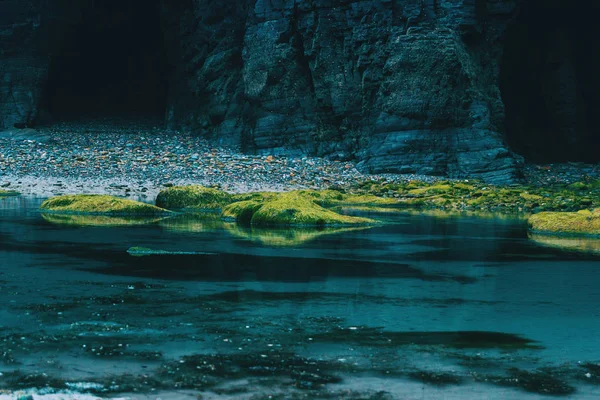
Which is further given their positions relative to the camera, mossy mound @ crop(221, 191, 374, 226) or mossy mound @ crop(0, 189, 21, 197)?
mossy mound @ crop(0, 189, 21, 197)

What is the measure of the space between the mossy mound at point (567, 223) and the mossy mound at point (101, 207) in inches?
395

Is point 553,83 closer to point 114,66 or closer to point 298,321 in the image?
point 114,66

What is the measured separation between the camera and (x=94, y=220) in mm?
19875

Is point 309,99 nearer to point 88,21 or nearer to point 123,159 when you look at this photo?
point 123,159

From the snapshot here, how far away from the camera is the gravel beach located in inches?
1258

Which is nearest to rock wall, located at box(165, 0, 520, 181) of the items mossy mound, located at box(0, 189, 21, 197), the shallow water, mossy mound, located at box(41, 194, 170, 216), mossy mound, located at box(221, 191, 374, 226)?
mossy mound, located at box(0, 189, 21, 197)

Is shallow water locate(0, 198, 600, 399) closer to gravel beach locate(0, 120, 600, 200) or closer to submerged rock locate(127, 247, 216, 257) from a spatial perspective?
submerged rock locate(127, 247, 216, 257)

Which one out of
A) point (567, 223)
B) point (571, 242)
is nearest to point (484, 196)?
point (567, 223)

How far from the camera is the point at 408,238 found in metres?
16.7

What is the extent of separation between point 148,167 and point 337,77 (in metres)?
11.2

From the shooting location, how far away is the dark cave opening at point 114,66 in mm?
51719

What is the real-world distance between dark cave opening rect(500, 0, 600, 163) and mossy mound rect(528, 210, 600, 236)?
25.5m

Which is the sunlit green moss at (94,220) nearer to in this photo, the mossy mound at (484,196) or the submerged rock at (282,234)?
the submerged rock at (282,234)

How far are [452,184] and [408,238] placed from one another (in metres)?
15.8
